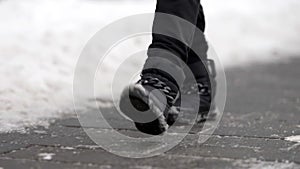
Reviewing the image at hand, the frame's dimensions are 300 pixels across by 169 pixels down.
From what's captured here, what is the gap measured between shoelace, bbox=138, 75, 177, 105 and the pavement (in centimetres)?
16

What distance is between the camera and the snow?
3.01m

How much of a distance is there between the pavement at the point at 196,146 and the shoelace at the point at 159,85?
0.16 meters

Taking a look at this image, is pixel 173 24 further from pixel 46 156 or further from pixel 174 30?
pixel 46 156

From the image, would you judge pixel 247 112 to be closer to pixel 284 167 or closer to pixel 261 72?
pixel 284 167

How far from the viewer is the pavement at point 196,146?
69.8 inches

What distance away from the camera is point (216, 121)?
8.35ft

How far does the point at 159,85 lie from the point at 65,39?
2.77 metres

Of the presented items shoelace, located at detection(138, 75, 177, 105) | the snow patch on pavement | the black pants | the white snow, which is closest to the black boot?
shoelace, located at detection(138, 75, 177, 105)

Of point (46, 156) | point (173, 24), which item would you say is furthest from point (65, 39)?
point (46, 156)

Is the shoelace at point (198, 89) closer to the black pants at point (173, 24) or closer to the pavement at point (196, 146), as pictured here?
the pavement at point (196, 146)

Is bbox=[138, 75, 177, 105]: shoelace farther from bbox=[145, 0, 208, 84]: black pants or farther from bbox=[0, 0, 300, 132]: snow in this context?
bbox=[0, 0, 300, 132]: snow

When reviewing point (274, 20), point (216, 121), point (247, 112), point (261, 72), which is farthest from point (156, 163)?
point (274, 20)

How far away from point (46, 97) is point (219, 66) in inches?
68.4

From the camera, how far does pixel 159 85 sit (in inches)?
79.7
